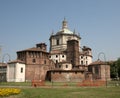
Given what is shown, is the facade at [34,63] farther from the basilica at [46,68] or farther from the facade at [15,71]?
the facade at [15,71]

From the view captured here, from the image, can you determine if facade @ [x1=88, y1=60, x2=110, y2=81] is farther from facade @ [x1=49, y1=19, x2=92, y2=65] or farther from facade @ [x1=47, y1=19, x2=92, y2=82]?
facade @ [x1=49, y1=19, x2=92, y2=65]

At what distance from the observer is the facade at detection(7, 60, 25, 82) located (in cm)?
5858

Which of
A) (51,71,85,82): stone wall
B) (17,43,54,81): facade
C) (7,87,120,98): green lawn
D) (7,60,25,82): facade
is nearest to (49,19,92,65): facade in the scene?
(51,71,85,82): stone wall

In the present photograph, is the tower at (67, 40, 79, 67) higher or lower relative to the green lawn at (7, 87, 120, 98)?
higher

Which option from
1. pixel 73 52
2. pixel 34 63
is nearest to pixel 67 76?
pixel 34 63

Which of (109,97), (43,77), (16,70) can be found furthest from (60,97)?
(43,77)

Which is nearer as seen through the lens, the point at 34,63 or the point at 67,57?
the point at 34,63

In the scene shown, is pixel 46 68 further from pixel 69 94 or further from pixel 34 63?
pixel 69 94

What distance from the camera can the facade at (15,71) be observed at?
192 feet

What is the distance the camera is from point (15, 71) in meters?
58.6

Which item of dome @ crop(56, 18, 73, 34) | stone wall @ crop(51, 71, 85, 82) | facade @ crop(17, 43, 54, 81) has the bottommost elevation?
stone wall @ crop(51, 71, 85, 82)

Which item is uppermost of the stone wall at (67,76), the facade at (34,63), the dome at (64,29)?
the dome at (64,29)

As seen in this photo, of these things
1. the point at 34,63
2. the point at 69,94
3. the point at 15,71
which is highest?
the point at 34,63

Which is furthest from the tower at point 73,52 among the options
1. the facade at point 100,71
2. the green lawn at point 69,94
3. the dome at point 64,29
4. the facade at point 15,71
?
the green lawn at point 69,94
